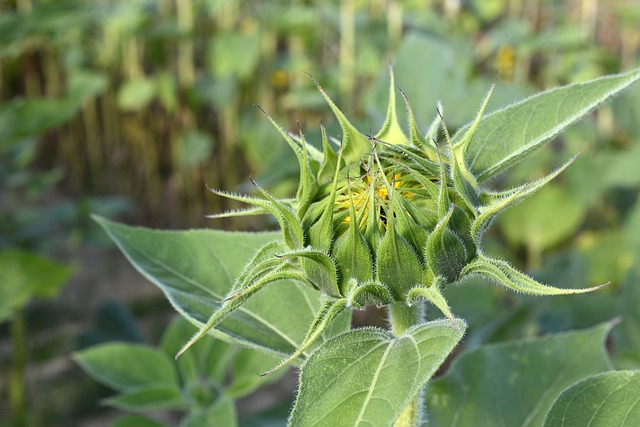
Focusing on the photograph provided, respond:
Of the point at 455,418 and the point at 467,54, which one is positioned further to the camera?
the point at 467,54

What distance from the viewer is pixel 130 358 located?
0.86 metres

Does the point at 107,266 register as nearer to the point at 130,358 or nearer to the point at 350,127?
the point at 130,358

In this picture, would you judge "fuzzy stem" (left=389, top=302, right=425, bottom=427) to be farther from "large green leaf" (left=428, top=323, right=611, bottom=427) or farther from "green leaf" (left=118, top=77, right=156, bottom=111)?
"green leaf" (left=118, top=77, right=156, bottom=111)

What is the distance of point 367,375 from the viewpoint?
16.1 inches

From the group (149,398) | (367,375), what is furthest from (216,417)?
(367,375)

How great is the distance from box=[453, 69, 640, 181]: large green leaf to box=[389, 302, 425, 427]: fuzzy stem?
92 mm

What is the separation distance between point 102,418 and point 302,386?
1515 millimetres

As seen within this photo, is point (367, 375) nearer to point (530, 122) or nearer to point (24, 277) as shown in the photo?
point (530, 122)

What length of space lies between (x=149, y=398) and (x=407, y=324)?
444 mm

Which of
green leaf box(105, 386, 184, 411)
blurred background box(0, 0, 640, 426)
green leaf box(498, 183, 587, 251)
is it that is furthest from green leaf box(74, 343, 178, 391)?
green leaf box(498, 183, 587, 251)

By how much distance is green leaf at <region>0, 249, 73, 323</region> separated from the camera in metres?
1.12

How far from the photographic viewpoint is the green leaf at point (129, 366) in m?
0.85

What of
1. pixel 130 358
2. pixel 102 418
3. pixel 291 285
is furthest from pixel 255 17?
pixel 291 285

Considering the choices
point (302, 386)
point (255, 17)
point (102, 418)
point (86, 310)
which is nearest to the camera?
point (302, 386)
